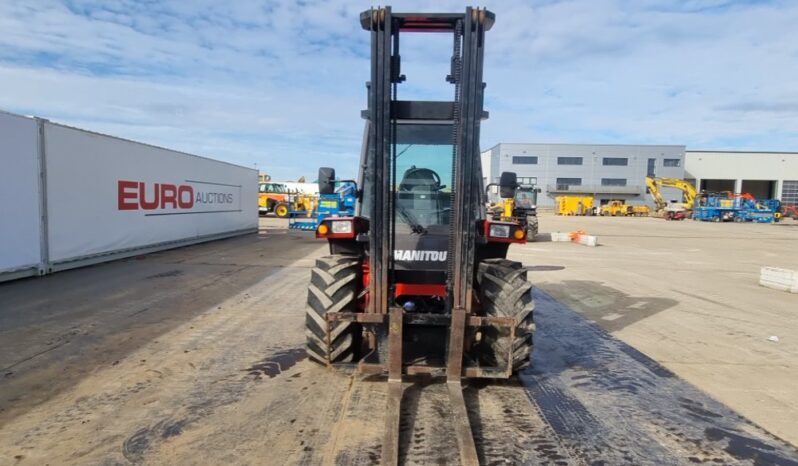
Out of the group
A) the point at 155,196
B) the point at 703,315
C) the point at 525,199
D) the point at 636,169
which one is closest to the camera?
the point at 703,315

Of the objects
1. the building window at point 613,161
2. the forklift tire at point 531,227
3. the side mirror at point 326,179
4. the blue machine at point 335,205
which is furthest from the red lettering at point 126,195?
the building window at point 613,161

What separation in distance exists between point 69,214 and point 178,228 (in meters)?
4.78

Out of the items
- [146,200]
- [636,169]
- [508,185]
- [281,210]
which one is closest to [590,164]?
[636,169]

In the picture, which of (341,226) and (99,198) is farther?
(99,198)

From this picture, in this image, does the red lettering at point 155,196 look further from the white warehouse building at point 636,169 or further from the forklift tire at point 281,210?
the white warehouse building at point 636,169

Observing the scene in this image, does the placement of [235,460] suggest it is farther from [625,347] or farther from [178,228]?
[178,228]

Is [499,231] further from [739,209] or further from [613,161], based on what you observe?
[613,161]

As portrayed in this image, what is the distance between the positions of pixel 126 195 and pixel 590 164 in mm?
65983

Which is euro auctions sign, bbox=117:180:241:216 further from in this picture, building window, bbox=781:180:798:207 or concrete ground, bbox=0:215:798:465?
building window, bbox=781:180:798:207

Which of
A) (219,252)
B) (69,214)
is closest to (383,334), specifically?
(69,214)

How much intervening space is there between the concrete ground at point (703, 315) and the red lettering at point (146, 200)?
10971mm

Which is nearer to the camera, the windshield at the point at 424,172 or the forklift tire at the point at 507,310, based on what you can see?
the forklift tire at the point at 507,310

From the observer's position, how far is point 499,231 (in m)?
4.52

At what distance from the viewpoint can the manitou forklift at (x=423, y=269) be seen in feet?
13.0
